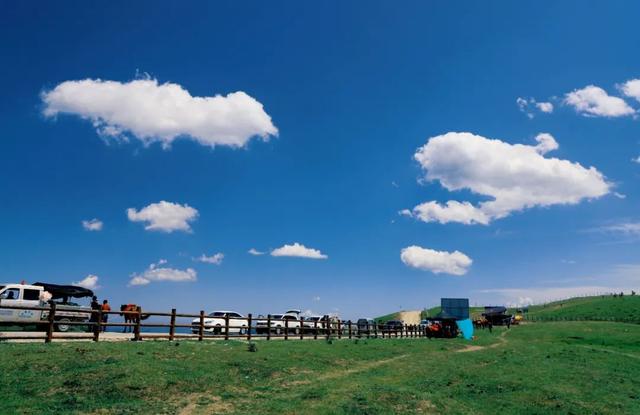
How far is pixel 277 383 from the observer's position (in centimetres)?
1650

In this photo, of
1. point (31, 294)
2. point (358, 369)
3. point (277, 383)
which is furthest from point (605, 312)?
point (31, 294)

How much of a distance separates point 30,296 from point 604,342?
171 ft

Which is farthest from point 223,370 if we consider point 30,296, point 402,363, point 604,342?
point 604,342

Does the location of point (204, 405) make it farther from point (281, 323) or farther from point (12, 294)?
point (281, 323)

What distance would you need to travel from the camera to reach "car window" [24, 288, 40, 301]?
28312mm

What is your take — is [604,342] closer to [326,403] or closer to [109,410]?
[326,403]

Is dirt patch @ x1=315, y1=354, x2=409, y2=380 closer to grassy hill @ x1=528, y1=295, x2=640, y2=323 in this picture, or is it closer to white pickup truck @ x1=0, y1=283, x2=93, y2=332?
white pickup truck @ x1=0, y1=283, x2=93, y2=332

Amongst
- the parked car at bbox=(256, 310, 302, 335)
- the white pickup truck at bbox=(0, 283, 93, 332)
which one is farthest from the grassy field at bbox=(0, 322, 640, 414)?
the parked car at bbox=(256, 310, 302, 335)

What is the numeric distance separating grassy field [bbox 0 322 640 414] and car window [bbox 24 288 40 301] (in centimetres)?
1250

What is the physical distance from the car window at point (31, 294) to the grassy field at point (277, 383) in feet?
41.0

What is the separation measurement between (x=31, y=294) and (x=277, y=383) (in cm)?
1973

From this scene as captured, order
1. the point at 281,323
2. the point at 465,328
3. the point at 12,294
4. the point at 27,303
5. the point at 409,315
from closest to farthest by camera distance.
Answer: the point at 12,294 → the point at 27,303 → the point at 281,323 → the point at 465,328 → the point at 409,315

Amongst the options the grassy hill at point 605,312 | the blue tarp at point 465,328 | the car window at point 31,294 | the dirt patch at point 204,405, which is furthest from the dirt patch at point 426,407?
the grassy hill at point 605,312

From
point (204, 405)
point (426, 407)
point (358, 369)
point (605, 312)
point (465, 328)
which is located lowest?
point (426, 407)
